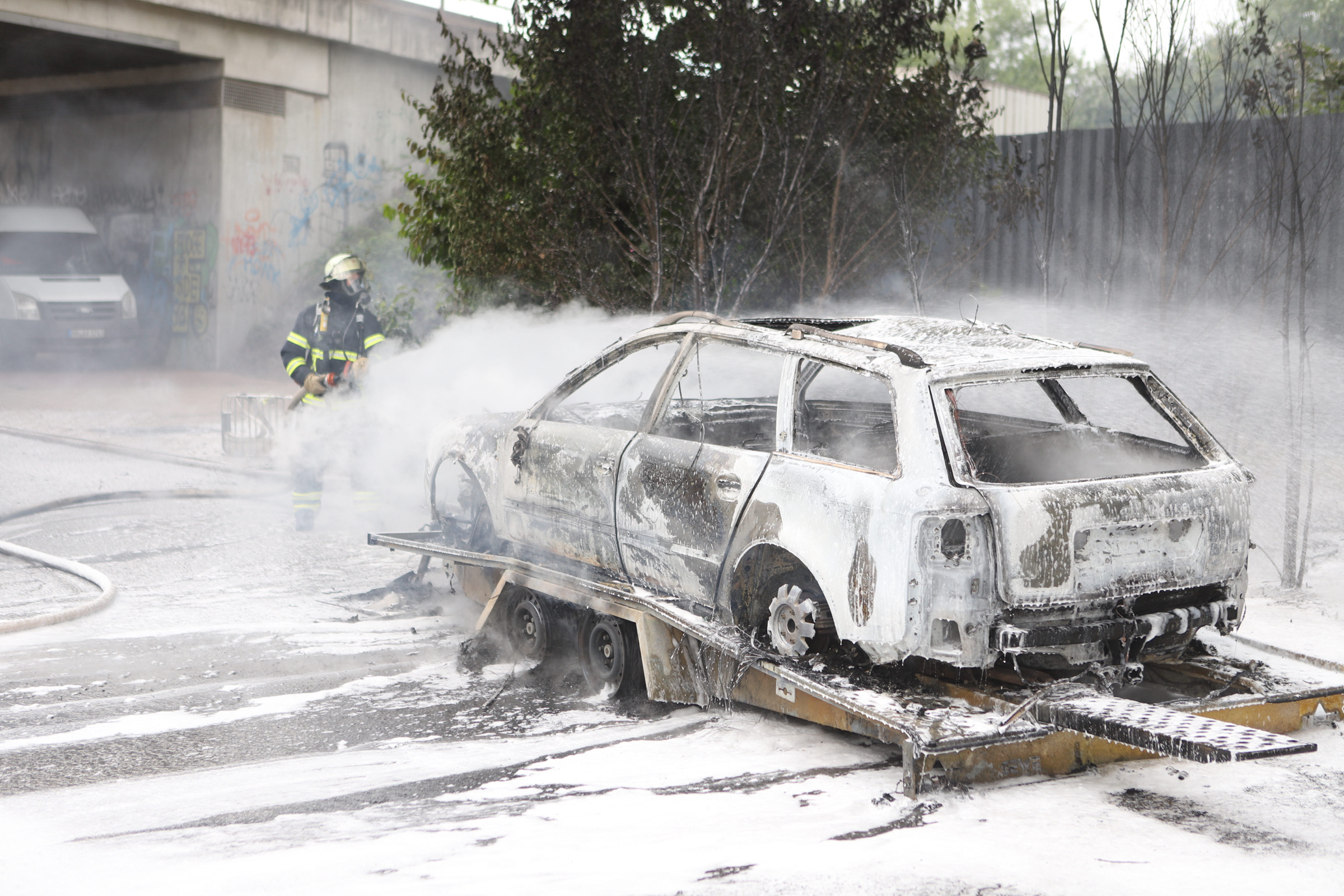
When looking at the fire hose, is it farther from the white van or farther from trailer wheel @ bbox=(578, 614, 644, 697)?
the white van

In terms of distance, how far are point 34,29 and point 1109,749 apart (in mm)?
17807

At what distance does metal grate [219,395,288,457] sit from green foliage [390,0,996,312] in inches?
92.7

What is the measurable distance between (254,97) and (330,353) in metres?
12.2

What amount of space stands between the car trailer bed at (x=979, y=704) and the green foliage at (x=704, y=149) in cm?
382


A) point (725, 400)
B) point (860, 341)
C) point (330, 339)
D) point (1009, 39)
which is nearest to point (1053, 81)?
point (725, 400)

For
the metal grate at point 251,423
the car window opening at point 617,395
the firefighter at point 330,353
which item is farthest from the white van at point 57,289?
the car window opening at point 617,395

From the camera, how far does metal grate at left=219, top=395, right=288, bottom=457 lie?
11.0 meters

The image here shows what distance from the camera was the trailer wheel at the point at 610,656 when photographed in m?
5.35

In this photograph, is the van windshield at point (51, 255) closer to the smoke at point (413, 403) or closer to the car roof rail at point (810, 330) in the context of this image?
the smoke at point (413, 403)

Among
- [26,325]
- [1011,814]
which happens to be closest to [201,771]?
[1011,814]

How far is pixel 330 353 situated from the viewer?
858 cm

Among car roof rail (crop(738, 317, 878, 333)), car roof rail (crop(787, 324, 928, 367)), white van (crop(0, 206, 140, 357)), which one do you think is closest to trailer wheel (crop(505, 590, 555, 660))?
car roof rail (crop(738, 317, 878, 333))

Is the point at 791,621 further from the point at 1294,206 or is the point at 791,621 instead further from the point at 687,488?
the point at 1294,206

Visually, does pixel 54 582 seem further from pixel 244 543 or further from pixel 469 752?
pixel 469 752
